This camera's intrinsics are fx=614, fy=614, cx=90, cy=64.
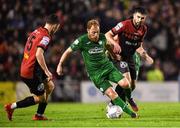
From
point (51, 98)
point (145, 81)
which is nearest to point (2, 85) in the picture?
point (51, 98)

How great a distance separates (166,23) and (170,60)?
168 cm

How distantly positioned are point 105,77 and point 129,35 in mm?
2074

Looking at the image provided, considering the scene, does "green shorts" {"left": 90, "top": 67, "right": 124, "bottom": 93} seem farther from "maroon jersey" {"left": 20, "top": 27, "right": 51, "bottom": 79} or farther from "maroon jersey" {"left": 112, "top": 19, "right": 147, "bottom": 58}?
"maroon jersey" {"left": 112, "top": 19, "right": 147, "bottom": 58}

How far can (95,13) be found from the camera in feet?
86.7

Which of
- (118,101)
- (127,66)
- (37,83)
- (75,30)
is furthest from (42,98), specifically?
(75,30)

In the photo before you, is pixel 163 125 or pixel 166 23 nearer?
pixel 163 125

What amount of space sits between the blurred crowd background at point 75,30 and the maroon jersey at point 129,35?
32.5ft

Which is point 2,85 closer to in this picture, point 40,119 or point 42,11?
point 42,11

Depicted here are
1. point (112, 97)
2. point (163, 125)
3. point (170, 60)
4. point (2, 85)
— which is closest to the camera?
point (163, 125)

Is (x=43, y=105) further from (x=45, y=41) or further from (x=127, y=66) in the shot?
(x=127, y=66)

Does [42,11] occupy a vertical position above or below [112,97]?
above

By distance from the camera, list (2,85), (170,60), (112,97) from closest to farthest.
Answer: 1. (112,97)
2. (2,85)
3. (170,60)

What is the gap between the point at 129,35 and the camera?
15.6 m

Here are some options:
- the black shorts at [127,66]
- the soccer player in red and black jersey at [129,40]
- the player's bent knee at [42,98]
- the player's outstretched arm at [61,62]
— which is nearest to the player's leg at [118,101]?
the player's outstretched arm at [61,62]
